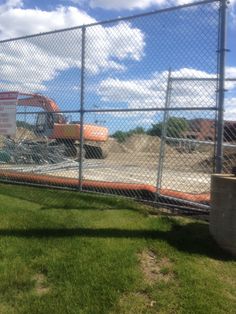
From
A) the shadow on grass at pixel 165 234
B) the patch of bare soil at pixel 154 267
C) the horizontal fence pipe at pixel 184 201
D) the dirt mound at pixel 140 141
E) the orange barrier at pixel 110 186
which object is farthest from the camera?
the dirt mound at pixel 140 141

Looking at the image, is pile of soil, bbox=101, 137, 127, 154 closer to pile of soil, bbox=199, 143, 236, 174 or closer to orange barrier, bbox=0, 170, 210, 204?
orange barrier, bbox=0, 170, 210, 204

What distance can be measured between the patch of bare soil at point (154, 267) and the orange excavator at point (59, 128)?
13.5ft

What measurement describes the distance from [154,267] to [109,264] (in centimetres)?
46

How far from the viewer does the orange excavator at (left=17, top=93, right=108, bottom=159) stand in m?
11.2

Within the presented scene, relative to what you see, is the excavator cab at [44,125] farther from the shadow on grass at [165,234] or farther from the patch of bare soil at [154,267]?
the patch of bare soil at [154,267]

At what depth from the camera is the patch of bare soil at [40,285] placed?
171 inches

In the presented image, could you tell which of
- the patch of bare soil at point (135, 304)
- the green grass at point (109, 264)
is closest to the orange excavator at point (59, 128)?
the green grass at point (109, 264)

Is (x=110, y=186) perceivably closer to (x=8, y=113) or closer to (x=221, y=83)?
(x=8, y=113)

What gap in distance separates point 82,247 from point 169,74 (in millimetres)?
3012

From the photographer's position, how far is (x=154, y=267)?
4867mm

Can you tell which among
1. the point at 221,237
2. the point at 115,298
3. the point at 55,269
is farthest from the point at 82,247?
the point at 221,237

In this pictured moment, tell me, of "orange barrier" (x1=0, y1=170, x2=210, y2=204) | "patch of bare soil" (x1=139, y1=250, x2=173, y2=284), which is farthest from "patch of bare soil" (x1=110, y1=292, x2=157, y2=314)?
"orange barrier" (x1=0, y1=170, x2=210, y2=204)

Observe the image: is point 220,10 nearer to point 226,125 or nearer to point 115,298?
point 226,125

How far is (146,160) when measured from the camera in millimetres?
12477
